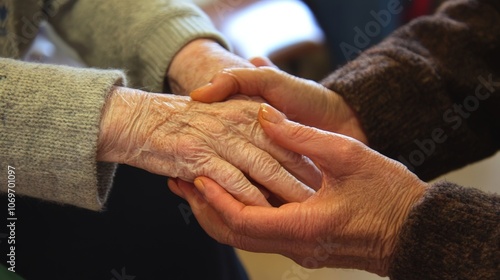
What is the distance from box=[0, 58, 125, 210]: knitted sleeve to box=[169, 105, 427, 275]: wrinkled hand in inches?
8.3

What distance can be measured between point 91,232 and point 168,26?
1.32ft

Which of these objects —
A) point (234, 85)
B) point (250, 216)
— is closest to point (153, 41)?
point (234, 85)

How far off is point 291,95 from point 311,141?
0.19 m

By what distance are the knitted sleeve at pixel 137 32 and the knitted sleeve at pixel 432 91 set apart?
0.29m

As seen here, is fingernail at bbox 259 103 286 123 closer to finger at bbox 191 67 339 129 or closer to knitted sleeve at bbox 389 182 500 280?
finger at bbox 191 67 339 129

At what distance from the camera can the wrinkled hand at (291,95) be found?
2.91 feet

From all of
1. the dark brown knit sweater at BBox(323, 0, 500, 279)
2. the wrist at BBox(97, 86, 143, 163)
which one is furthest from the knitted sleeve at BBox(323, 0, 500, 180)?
the wrist at BBox(97, 86, 143, 163)

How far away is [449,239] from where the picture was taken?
69cm

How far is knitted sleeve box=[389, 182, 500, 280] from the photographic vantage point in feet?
2.22

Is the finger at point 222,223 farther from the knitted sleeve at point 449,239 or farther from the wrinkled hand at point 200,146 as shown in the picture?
the knitted sleeve at point 449,239

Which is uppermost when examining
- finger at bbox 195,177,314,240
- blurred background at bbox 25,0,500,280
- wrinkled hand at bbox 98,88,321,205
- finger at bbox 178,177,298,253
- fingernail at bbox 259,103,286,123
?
fingernail at bbox 259,103,286,123

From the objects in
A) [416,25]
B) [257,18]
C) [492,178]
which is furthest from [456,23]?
[492,178]

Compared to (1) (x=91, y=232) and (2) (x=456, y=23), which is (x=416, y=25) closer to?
(2) (x=456, y=23)

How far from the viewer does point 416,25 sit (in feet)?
3.56
